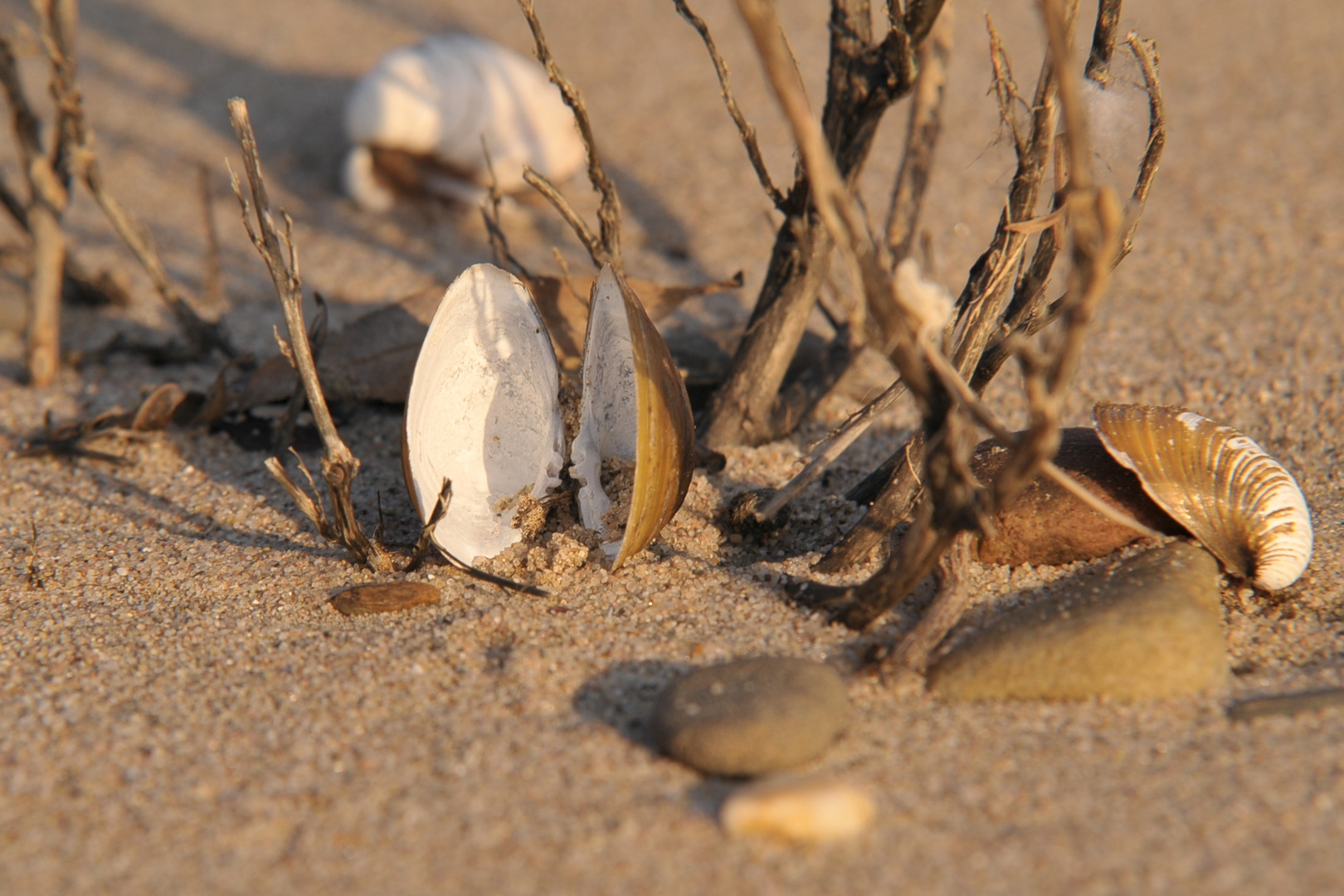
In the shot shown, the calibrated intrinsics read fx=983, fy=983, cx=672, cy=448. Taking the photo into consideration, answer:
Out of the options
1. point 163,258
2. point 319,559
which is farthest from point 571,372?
point 163,258

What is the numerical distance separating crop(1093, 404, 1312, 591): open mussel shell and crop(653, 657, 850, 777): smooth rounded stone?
0.91 metres

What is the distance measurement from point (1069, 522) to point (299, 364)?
1756mm

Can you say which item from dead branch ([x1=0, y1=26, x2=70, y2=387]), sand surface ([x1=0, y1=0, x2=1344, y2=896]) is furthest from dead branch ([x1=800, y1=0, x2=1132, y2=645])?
dead branch ([x1=0, y1=26, x2=70, y2=387])

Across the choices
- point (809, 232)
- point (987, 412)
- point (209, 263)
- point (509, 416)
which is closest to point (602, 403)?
point (509, 416)

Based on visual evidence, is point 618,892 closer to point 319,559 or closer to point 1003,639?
point 1003,639

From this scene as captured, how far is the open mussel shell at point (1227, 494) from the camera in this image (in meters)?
2.08

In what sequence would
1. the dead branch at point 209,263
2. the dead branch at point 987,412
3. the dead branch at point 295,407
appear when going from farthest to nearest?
the dead branch at point 209,263, the dead branch at point 295,407, the dead branch at point 987,412

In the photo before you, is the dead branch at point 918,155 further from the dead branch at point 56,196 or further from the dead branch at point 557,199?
the dead branch at point 56,196

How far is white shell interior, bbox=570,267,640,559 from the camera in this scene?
2.39 meters

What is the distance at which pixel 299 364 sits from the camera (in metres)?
2.21

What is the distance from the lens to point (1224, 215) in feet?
13.4

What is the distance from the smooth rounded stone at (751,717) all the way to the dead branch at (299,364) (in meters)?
0.89

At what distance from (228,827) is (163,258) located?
11.1ft

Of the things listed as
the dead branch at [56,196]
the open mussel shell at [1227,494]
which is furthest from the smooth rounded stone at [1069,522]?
the dead branch at [56,196]
